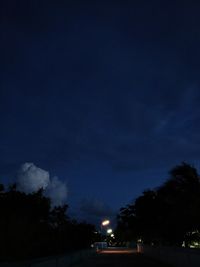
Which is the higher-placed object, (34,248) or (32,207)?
(32,207)

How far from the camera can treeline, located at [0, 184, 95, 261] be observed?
2772 cm

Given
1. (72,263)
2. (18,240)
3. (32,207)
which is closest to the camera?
(18,240)

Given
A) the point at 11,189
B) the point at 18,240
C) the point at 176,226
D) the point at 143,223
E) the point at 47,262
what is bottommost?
the point at 47,262

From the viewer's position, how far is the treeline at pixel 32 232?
27719 mm

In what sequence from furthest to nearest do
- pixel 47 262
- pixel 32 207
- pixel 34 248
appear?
pixel 32 207
pixel 34 248
pixel 47 262

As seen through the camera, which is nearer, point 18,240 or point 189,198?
point 18,240

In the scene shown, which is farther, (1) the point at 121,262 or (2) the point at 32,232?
(1) the point at 121,262

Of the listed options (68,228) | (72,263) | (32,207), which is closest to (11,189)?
(32,207)

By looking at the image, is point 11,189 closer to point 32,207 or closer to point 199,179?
point 32,207

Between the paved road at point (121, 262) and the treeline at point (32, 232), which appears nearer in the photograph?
the treeline at point (32, 232)

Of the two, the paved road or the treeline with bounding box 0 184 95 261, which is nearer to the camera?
the treeline with bounding box 0 184 95 261

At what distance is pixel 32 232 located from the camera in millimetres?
30109

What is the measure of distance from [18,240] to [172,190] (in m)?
12.2

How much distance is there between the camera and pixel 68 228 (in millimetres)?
46469
